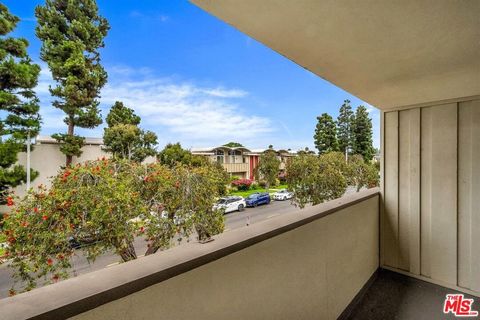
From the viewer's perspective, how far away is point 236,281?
1.02 metres

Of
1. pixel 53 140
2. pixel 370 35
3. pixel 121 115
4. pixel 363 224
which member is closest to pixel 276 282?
pixel 370 35

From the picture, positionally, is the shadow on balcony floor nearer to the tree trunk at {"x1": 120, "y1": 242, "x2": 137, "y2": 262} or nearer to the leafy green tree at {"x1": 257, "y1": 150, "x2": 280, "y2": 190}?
the tree trunk at {"x1": 120, "y1": 242, "x2": 137, "y2": 262}

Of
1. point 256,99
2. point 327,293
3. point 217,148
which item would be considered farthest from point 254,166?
point 327,293

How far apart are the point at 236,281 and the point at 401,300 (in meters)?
2.10

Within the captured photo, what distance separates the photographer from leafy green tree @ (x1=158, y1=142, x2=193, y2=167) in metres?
5.58

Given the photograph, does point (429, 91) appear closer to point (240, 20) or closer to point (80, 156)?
point (240, 20)

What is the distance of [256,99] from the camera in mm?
17781

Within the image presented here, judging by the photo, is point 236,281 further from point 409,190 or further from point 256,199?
point 256,199

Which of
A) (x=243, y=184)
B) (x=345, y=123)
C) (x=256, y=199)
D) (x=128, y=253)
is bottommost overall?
(x=256, y=199)

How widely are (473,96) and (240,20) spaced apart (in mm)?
2407

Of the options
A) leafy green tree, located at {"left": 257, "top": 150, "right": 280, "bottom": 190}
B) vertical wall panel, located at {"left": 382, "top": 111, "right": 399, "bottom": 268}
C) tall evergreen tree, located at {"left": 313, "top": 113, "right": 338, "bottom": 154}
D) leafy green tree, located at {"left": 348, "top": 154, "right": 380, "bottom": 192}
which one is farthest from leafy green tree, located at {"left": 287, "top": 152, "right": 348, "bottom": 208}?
vertical wall panel, located at {"left": 382, "top": 111, "right": 399, "bottom": 268}

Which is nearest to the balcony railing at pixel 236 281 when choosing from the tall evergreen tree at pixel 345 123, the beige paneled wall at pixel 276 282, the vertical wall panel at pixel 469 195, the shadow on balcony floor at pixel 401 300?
the beige paneled wall at pixel 276 282

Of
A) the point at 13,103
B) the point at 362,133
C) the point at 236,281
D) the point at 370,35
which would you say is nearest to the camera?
the point at 236,281

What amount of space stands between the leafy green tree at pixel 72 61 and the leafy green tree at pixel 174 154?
1526 millimetres
